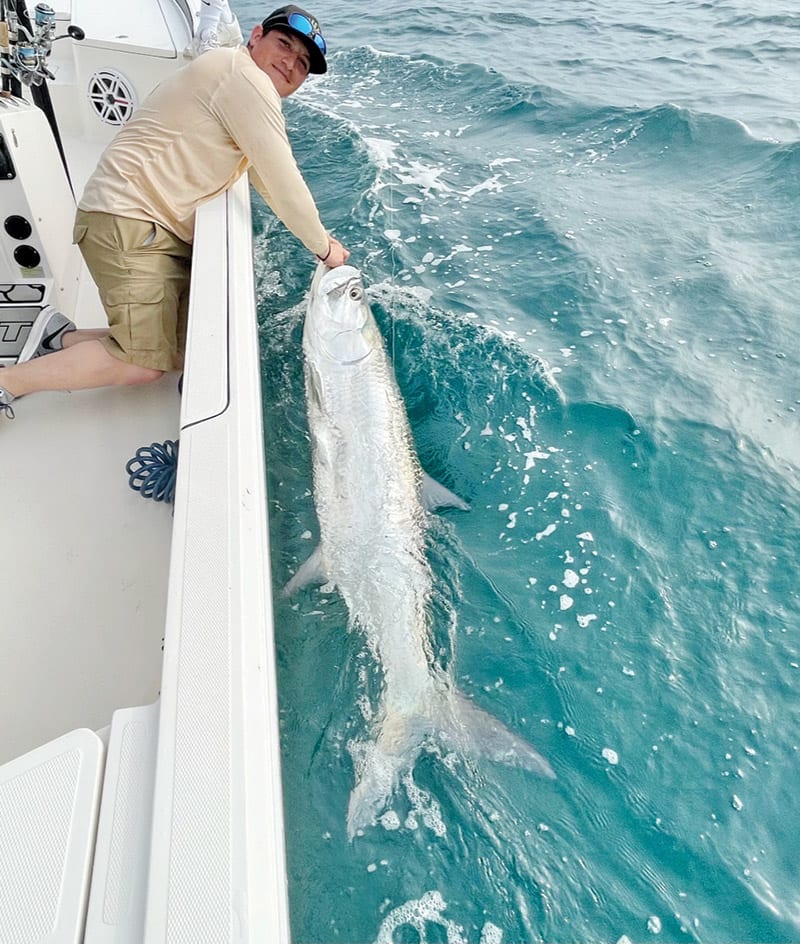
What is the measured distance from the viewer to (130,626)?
1.98 meters

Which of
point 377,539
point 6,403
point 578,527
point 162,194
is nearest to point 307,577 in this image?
point 377,539

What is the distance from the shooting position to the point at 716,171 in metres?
5.96

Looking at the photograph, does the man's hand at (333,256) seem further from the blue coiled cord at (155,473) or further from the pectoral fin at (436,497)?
the blue coiled cord at (155,473)

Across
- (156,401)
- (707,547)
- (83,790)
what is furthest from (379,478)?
(83,790)

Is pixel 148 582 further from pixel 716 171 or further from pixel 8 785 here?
pixel 716 171

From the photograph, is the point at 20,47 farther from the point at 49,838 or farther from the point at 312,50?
the point at 49,838

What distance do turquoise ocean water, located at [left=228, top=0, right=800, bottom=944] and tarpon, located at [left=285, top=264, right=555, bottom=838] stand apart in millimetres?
74

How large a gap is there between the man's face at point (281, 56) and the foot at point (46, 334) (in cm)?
138

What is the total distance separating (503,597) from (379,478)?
701mm

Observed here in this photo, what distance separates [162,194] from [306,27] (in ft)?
3.11

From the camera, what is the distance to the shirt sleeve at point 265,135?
254cm

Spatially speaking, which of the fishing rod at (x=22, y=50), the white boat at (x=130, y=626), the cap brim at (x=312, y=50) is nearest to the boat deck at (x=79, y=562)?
the white boat at (x=130, y=626)

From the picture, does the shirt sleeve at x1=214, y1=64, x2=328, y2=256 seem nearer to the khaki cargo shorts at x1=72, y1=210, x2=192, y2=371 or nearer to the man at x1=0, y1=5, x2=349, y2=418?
the man at x1=0, y1=5, x2=349, y2=418

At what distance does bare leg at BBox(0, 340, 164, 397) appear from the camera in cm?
258
